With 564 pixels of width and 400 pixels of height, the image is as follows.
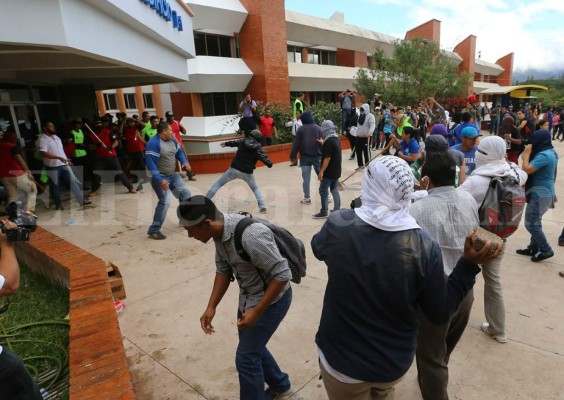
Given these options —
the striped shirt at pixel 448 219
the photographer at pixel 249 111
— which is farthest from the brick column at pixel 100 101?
the striped shirt at pixel 448 219

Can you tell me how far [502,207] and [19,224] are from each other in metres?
3.14

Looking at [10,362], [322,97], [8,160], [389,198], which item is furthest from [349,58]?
[10,362]

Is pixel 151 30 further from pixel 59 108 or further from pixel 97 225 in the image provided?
pixel 59 108

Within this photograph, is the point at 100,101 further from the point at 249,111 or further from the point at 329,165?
the point at 329,165

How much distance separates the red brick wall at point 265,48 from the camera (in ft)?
55.7

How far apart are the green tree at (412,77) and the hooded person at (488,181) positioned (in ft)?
59.8

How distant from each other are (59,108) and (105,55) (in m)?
6.98

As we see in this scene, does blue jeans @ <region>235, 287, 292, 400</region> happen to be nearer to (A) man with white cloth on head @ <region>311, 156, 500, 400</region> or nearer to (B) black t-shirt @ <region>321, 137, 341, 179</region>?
(A) man with white cloth on head @ <region>311, 156, 500, 400</region>

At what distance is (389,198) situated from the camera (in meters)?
1.48

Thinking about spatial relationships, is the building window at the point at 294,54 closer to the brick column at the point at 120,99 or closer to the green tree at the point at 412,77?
the green tree at the point at 412,77

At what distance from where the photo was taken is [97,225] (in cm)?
653

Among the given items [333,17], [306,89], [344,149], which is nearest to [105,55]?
[344,149]

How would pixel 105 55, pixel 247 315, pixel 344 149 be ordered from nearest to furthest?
pixel 247 315
pixel 105 55
pixel 344 149

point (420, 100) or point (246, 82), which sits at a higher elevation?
point (246, 82)
